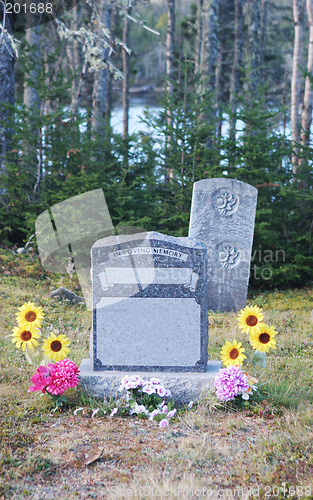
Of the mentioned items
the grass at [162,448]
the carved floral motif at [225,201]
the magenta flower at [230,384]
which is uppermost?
the carved floral motif at [225,201]

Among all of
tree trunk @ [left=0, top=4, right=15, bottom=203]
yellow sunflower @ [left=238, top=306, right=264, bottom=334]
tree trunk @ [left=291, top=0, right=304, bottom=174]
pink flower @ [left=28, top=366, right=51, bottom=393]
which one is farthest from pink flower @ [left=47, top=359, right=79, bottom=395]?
tree trunk @ [left=291, top=0, right=304, bottom=174]

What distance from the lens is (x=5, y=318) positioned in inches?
269

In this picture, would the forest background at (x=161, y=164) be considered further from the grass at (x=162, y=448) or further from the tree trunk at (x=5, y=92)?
the grass at (x=162, y=448)

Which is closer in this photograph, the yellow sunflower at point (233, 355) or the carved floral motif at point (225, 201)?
the yellow sunflower at point (233, 355)

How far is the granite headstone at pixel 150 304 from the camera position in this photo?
4.46m

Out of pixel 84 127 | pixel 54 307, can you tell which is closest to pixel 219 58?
pixel 84 127

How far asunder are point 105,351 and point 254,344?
137 centimetres

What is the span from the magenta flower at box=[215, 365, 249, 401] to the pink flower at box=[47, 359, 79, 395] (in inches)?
48.2

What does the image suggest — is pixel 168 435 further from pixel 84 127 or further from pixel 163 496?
pixel 84 127

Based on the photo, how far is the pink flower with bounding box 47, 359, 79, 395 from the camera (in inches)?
162

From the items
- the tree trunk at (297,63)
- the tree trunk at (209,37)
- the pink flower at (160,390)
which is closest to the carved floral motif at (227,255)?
the pink flower at (160,390)

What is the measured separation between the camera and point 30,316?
4.48 metres

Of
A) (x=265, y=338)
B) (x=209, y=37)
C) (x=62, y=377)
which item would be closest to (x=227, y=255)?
(x=265, y=338)

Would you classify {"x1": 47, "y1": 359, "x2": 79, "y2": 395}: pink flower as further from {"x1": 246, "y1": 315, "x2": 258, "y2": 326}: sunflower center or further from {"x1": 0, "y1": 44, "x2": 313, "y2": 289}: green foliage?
{"x1": 0, "y1": 44, "x2": 313, "y2": 289}: green foliage
